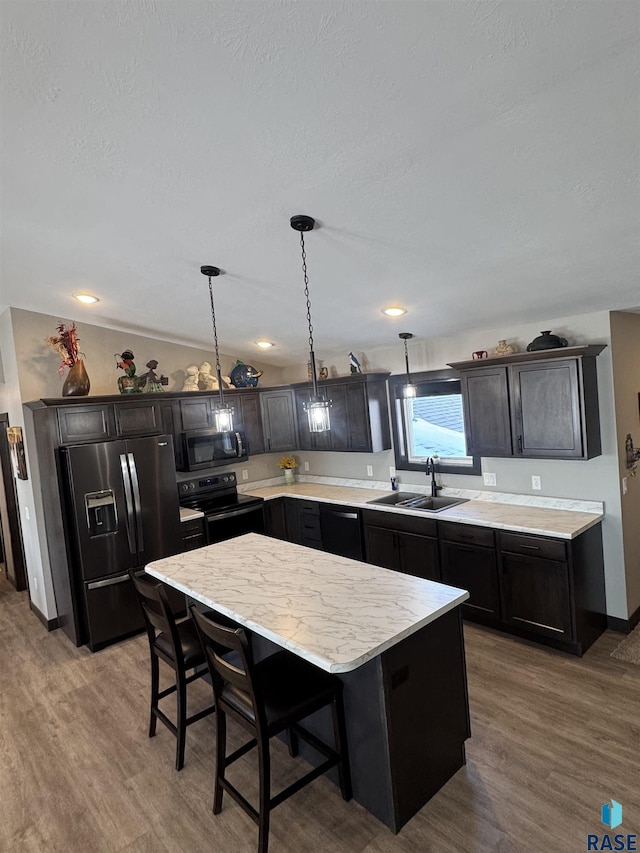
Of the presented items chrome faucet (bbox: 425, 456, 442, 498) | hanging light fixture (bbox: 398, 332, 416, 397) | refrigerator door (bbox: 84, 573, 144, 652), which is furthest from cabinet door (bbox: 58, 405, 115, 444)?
chrome faucet (bbox: 425, 456, 442, 498)

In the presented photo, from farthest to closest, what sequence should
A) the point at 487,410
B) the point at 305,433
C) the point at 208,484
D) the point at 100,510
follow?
the point at 305,433
the point at 208,484
the point at 100,510
the point at 487,410

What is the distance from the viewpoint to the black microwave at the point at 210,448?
16.3ft

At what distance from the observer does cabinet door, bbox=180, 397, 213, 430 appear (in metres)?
4.96

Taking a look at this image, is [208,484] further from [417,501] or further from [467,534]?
[467,534]

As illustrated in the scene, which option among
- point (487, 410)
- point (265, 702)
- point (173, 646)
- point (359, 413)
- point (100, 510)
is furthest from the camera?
point (359, 413)

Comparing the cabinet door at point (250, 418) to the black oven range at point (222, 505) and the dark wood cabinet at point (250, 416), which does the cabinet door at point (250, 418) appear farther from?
the black oven range at point (222, 505)

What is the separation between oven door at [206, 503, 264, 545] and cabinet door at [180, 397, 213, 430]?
0.91 metres

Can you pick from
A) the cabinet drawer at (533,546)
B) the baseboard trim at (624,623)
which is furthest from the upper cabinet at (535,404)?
the baseboard trim at (624,623)

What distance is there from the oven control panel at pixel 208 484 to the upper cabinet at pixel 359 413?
1.12 metres

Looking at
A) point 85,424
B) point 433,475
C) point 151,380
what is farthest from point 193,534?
point 433,475

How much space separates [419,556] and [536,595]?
99 cm

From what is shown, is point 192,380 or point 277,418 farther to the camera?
point 277,418

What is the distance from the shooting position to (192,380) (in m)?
5.25

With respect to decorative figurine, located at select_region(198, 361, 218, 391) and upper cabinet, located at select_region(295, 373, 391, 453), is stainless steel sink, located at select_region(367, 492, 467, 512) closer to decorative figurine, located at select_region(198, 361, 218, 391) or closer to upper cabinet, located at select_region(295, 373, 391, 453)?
upper cabinet, located at select_region(295, 373, 391, 453)
